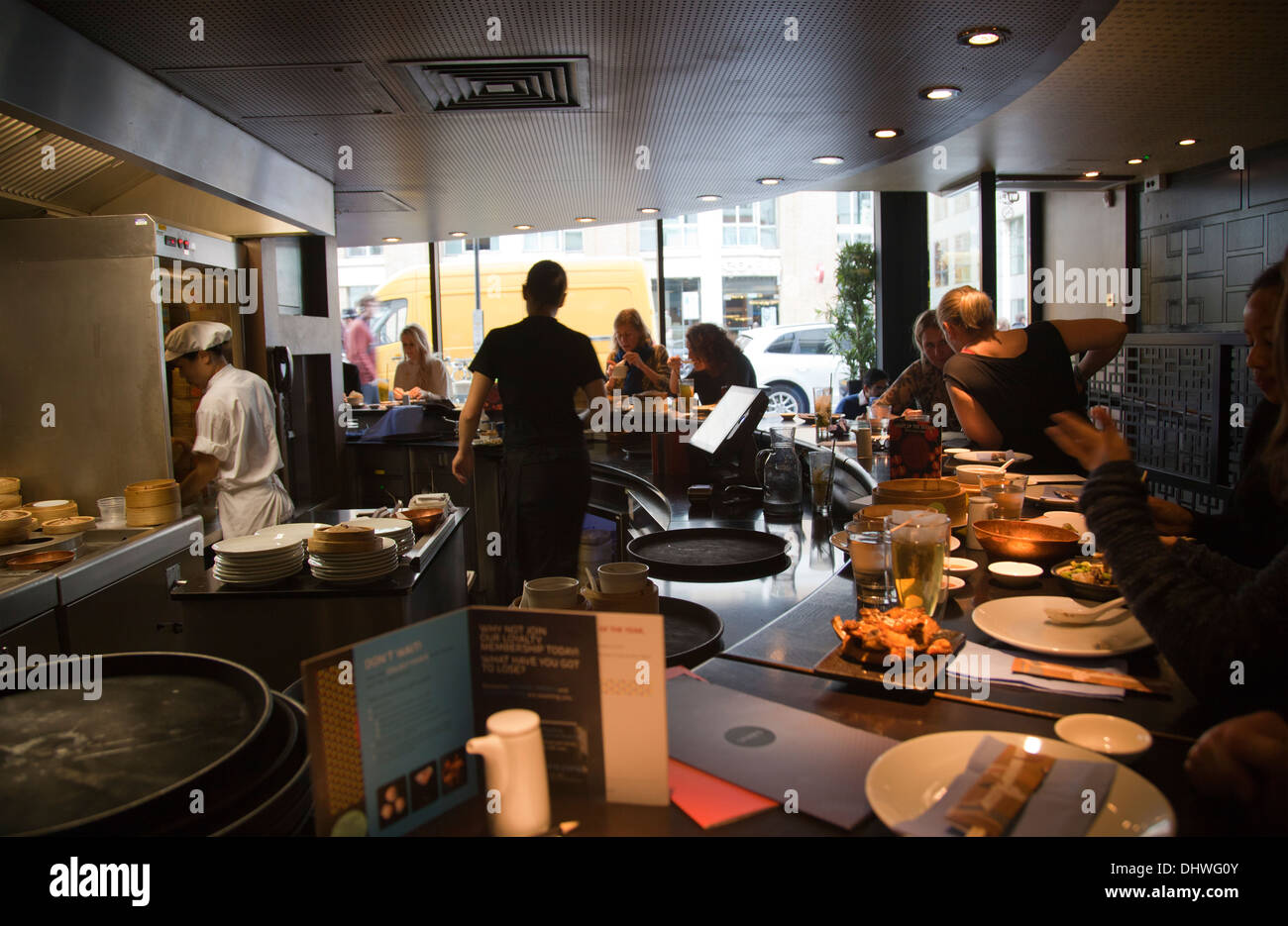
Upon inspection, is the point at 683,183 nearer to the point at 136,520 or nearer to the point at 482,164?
the point at 482,164

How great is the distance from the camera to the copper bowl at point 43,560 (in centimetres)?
278

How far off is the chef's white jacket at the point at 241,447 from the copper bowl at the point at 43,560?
31.4 inches

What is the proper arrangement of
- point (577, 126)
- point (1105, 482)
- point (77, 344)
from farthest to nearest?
1. point (577, 126)
2. point (77, 344)
3. point (1105, 482)

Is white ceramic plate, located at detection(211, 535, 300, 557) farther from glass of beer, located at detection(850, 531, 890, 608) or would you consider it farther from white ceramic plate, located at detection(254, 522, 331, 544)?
glass of beer, located at detection(850, 531, 890, 608)

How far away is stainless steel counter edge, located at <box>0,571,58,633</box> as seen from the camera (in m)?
2.49

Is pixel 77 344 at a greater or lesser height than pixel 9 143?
lesser

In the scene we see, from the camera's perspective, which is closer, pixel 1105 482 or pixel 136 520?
pixel 1105 482

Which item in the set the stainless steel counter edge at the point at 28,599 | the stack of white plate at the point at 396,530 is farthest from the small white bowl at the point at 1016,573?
the stainless steel counter edge at the point at 28,599

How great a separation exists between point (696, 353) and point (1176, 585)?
4920mm

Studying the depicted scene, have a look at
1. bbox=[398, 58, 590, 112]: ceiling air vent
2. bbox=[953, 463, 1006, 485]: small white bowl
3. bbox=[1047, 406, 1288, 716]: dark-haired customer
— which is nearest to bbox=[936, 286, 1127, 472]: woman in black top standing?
bbox=[953, 463, 1006, 485]: small white bowl

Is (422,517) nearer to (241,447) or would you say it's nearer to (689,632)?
(241,447)

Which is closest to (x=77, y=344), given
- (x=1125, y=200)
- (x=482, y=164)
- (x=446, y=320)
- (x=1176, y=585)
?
(x=482, y=164)

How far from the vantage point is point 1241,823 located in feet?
→ 2.90
